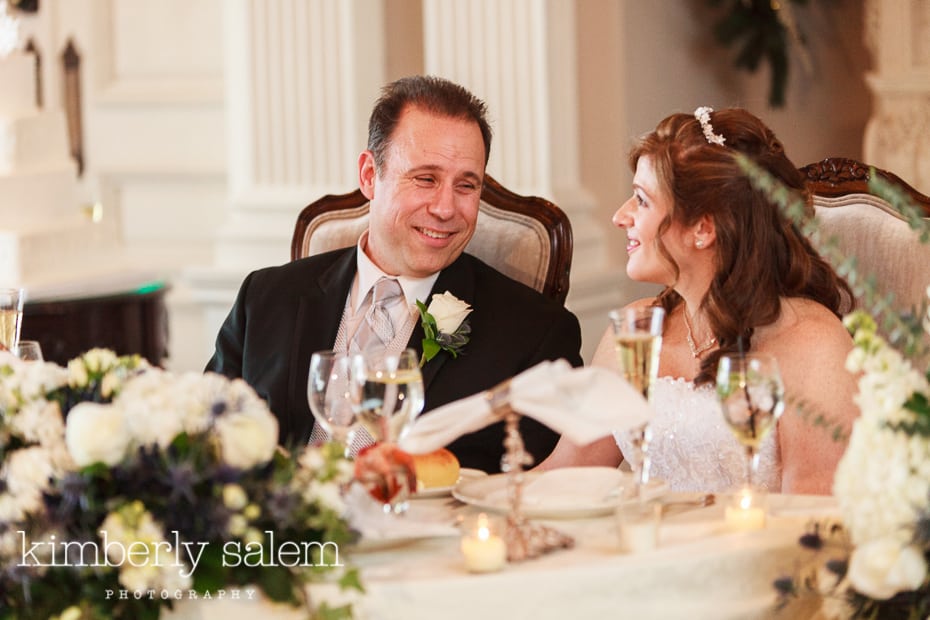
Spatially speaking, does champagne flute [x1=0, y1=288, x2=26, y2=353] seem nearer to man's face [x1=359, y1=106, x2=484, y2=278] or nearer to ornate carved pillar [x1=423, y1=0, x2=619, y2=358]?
man's face [x1=359, y1=106, x2=484, y2=278]

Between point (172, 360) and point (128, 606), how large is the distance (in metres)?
4.69

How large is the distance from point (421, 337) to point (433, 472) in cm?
99

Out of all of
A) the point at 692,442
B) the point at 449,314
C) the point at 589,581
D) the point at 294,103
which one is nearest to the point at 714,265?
the point at 692,442

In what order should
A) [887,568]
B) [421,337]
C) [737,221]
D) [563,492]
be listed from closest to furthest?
1. [887,568]
2. [563,492]
3. [737,221]
4. [421,337]

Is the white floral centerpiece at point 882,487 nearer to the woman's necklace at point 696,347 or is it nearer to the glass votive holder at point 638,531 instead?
the glass votive holder at point 638,531

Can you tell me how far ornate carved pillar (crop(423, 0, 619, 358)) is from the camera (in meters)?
4.71

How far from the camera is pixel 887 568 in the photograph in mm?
1731

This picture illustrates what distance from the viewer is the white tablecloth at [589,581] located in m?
1.83

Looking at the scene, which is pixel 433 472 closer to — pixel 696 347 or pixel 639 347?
pixel 639 347

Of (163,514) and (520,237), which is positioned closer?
(163,514)

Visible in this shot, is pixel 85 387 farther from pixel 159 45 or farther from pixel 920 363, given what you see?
pixel 159 45

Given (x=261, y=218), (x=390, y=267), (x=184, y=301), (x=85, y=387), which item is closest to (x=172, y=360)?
(x=184, y=301)

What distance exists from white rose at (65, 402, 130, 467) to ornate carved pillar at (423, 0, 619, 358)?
2985 mm

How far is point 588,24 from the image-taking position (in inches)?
210
